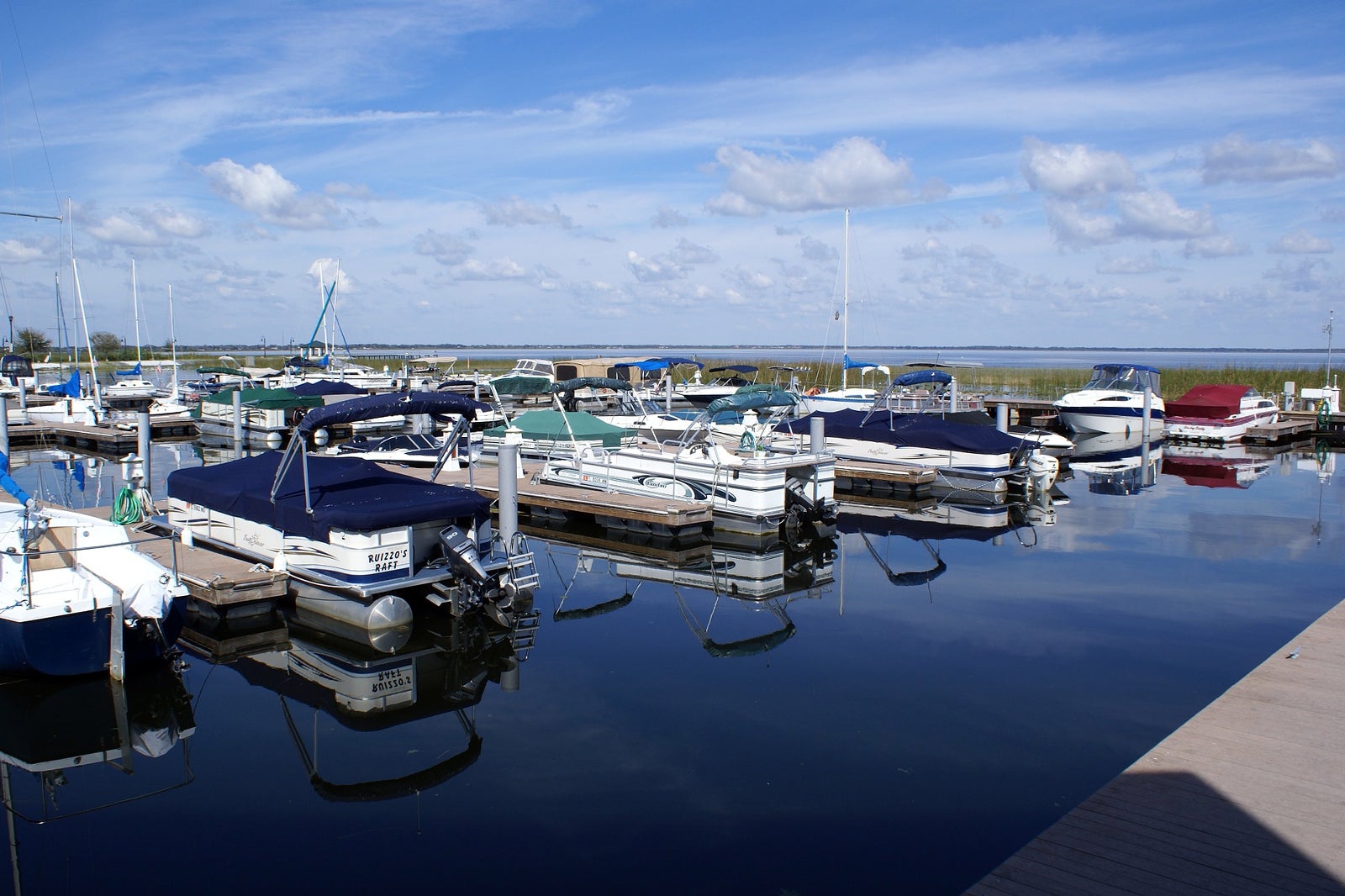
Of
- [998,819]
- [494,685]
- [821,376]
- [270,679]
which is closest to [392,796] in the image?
[494,685]

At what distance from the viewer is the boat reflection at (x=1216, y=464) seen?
2652 centimetres

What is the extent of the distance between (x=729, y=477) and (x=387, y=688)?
9.24 meters

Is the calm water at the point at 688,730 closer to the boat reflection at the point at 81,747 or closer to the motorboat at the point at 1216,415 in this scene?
the boat reflection at the point at 81,747

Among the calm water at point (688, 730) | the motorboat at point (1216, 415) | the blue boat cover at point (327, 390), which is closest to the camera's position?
the calm water at point (688, 730)

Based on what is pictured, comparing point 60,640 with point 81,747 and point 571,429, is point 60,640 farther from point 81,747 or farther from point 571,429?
point 571,429

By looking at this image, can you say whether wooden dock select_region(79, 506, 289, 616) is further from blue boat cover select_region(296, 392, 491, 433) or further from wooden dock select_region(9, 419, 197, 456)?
wooden dock select_region(9, 419, 197, 456)

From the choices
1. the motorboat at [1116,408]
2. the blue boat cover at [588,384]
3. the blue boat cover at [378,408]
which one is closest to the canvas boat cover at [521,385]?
the blue boat cover at [588,384]

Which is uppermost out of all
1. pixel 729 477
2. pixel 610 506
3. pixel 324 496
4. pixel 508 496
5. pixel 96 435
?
pixel 324 496

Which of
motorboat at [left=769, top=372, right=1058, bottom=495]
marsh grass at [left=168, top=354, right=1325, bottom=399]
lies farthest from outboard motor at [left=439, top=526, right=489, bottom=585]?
marsh grass at [left=168, top=354, right=1325, bottom=399]

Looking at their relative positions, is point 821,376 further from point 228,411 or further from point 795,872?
point 795,872

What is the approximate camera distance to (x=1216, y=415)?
36.2 meters

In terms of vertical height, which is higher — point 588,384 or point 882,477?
point 588,384

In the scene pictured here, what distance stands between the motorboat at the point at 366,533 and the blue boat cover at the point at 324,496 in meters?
0.02

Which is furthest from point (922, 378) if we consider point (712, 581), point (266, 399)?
point (266, 399)
